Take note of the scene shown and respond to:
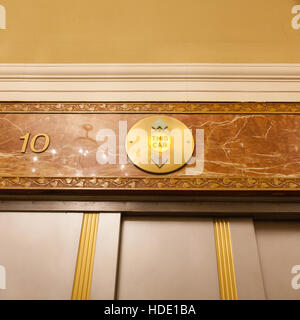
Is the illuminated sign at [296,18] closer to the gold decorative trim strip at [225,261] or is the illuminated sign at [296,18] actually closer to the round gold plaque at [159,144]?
the round gold plaque at [159,144]

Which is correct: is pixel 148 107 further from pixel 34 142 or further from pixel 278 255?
pixel 278 255

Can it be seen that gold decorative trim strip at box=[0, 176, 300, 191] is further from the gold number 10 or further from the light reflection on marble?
the gold number 10

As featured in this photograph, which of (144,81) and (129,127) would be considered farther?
(144,81)

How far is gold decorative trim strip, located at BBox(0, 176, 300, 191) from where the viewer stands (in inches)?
70.7

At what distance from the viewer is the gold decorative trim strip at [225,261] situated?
1.64 m

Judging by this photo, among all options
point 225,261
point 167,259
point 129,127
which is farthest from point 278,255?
point 129,127

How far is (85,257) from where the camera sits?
5.54 ft

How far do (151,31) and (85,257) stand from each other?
1752 mm

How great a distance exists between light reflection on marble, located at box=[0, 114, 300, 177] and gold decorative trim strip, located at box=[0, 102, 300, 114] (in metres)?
0.05

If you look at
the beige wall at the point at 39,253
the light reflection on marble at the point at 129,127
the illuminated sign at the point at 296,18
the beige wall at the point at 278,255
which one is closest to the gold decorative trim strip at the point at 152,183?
the light reflection on marble at the point at 129,127

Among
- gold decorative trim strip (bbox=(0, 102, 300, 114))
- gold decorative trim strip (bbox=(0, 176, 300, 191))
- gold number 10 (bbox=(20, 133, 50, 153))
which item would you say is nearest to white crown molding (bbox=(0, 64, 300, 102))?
gold decorative trim strip (bbox=(0, 102, 300, 114))
